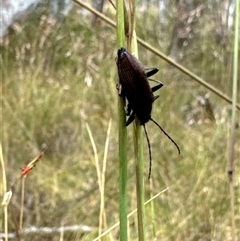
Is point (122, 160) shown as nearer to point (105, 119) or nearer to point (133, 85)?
point (133, 85)

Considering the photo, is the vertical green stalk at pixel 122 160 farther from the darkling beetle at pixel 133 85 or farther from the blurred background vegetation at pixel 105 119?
the blurred background vegetation at pixel 105 119

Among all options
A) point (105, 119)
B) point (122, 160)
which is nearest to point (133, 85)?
point (122, 160)

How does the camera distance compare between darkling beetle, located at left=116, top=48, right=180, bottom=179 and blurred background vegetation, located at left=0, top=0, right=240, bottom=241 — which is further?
blurred background vegetation, located at left=0, top=0, right=240, bottom=241

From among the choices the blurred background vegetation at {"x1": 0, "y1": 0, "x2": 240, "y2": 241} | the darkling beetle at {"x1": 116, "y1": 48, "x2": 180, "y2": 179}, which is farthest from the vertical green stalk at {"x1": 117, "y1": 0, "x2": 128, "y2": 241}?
the blurred background vegetation at {"x1": 0, "y1": 0, "x2": 240, "y2": 241}

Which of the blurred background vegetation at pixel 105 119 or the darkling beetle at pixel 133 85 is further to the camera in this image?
the blurred background vegetation at pixel 105 119

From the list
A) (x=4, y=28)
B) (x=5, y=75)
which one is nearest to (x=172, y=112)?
(x=5, y=75)

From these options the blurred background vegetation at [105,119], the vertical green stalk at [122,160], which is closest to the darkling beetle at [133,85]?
the vertical green stalk at [122,160]

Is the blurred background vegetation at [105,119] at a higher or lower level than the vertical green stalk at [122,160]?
lower

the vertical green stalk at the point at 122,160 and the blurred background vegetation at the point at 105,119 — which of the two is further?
the blurred background vegetation at the point at 105,119

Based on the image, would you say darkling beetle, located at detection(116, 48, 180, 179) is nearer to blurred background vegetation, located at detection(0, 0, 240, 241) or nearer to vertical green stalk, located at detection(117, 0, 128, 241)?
vertical green stalk, located at detection(117, 0, 128, 241)
